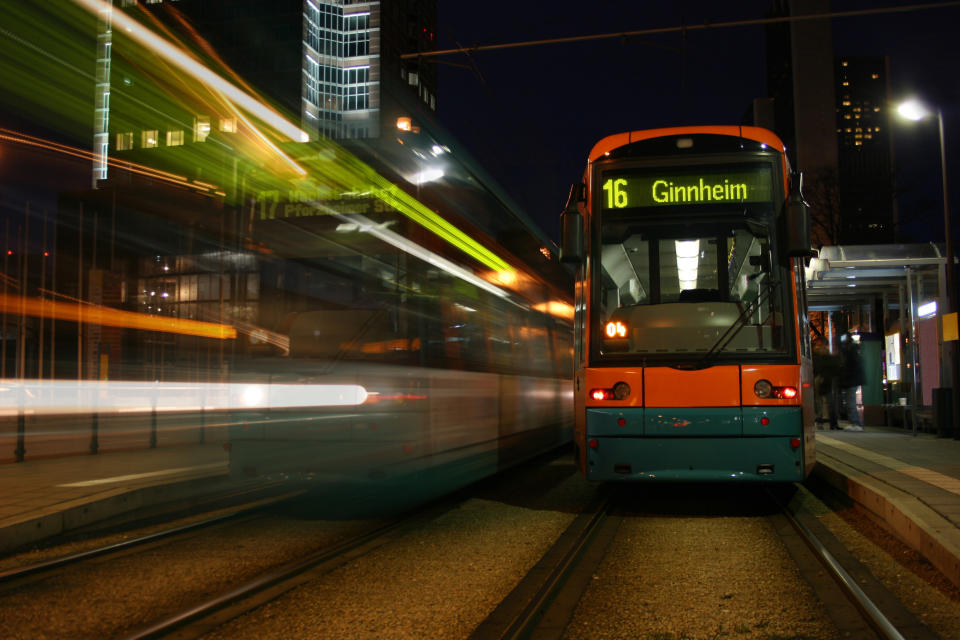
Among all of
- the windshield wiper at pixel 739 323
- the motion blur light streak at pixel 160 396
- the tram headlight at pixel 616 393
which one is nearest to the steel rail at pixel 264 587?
the motion blur light streak at pixel 160 396

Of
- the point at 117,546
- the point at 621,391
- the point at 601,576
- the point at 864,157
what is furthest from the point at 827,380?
the point at 864,157

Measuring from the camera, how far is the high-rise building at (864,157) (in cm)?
3834

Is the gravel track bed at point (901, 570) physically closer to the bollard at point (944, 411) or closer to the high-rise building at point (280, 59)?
the bollard at point (944, 411)

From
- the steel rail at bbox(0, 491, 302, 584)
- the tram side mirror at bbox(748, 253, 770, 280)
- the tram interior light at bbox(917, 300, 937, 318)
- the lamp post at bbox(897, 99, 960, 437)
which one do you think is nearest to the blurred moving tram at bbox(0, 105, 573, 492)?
the steel rail at bbox(0, 491, 302, 584)

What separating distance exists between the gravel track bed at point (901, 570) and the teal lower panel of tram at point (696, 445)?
78cm

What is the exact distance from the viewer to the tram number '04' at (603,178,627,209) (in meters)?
8.36

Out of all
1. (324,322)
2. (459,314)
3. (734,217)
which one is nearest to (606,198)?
(734,217)

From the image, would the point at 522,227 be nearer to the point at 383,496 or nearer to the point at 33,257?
the point at 383,496

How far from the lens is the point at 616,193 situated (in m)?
8.39

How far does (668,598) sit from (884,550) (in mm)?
2504

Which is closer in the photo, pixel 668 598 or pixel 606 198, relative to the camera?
pixel 668 598

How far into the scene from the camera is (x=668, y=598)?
5141mm

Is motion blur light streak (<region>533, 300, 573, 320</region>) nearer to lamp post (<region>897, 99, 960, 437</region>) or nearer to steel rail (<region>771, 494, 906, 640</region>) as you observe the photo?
steel rail (<region>771, 494, 906, 640</region>)

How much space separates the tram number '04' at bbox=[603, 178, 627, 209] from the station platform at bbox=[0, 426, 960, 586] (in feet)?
12.1
